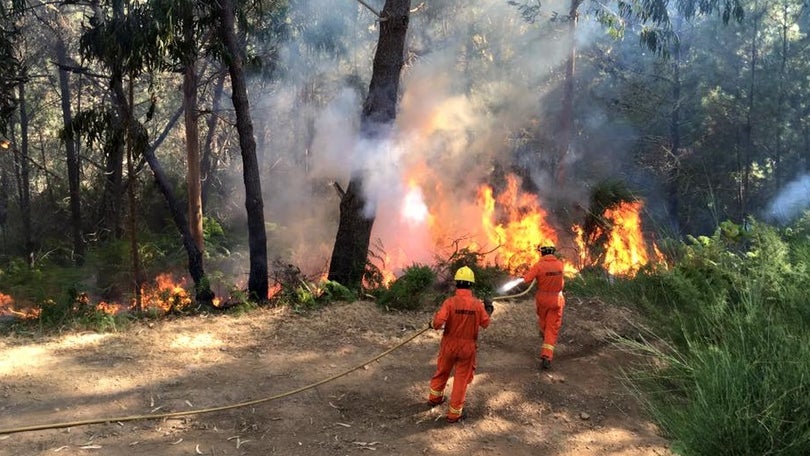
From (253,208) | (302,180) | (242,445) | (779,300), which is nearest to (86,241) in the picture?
(302,180)

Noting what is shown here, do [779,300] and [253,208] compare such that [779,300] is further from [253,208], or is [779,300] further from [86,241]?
[86,241]

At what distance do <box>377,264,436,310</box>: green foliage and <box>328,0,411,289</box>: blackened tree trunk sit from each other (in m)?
1.11

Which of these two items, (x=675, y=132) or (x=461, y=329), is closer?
(x=461, y=329)

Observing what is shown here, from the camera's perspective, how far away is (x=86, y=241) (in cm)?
1838

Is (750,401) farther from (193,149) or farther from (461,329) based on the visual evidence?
(193,149)

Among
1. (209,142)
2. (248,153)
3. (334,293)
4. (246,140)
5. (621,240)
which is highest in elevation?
(209,142)

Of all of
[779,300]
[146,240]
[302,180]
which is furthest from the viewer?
[302,180]

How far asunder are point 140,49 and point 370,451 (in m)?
7.24

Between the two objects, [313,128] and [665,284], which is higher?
[313,128]

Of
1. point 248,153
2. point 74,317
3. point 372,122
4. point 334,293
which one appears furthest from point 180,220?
point 372,122

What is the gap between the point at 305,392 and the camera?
18.8 ft

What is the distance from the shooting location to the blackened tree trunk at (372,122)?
9516 mm

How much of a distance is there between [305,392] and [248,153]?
528cm

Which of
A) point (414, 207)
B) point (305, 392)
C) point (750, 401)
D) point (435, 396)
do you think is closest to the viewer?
point (750, 401)
